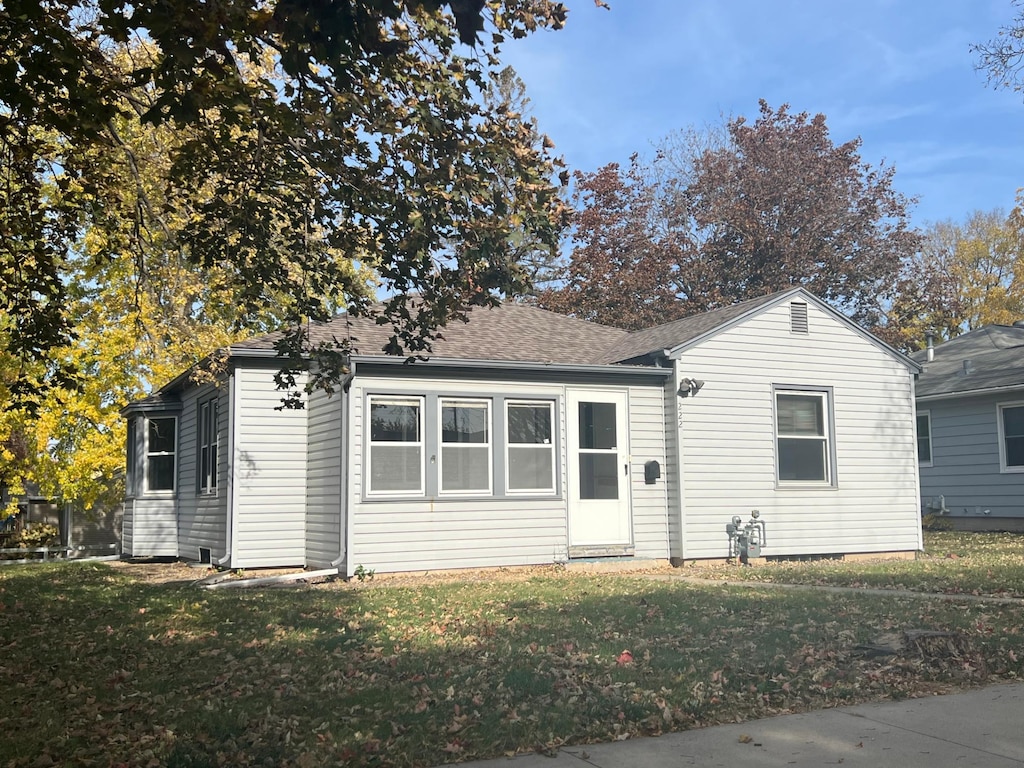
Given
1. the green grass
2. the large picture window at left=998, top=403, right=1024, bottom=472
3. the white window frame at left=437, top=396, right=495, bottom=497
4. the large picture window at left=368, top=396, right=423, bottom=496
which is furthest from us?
the large picture window at left=998, top=403, right=1024, bottom=472

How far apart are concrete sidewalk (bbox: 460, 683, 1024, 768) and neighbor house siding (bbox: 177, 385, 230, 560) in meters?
11.0

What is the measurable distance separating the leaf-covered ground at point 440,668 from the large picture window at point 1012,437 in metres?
12.2

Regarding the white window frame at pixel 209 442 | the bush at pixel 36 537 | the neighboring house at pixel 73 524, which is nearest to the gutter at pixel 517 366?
the white window frame at pixel 209 442

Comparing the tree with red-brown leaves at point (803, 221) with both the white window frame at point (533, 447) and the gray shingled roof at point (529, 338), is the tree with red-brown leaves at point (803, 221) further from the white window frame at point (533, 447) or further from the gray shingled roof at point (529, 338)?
the white window frame at point (533, 447)

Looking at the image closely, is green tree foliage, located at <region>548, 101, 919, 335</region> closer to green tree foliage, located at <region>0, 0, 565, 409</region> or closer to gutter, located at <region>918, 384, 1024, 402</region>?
gutter, located at <region>918, 384, 1024, 402</region>

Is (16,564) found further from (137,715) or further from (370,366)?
(137,715)

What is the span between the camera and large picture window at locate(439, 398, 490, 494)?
46.6 feet

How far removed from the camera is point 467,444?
567 inches

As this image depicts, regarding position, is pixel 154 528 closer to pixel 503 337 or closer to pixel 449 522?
pixel 449 522

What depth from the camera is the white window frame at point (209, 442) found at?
53.7 ft

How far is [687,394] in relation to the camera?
15367 mm

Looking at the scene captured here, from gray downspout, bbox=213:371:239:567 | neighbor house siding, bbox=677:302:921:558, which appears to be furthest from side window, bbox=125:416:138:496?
neighbor house siding, bbox=677:302:921:558

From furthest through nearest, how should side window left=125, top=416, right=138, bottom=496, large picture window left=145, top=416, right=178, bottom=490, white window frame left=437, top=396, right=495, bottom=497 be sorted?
side window left=125, top=416, right=138, bottom=496, large picture window left=145, top=416, right=178, bottom=490, white window frame left=437, top=396, right=495, bottom=497

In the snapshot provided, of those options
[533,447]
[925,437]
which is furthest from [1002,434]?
[533,447]
